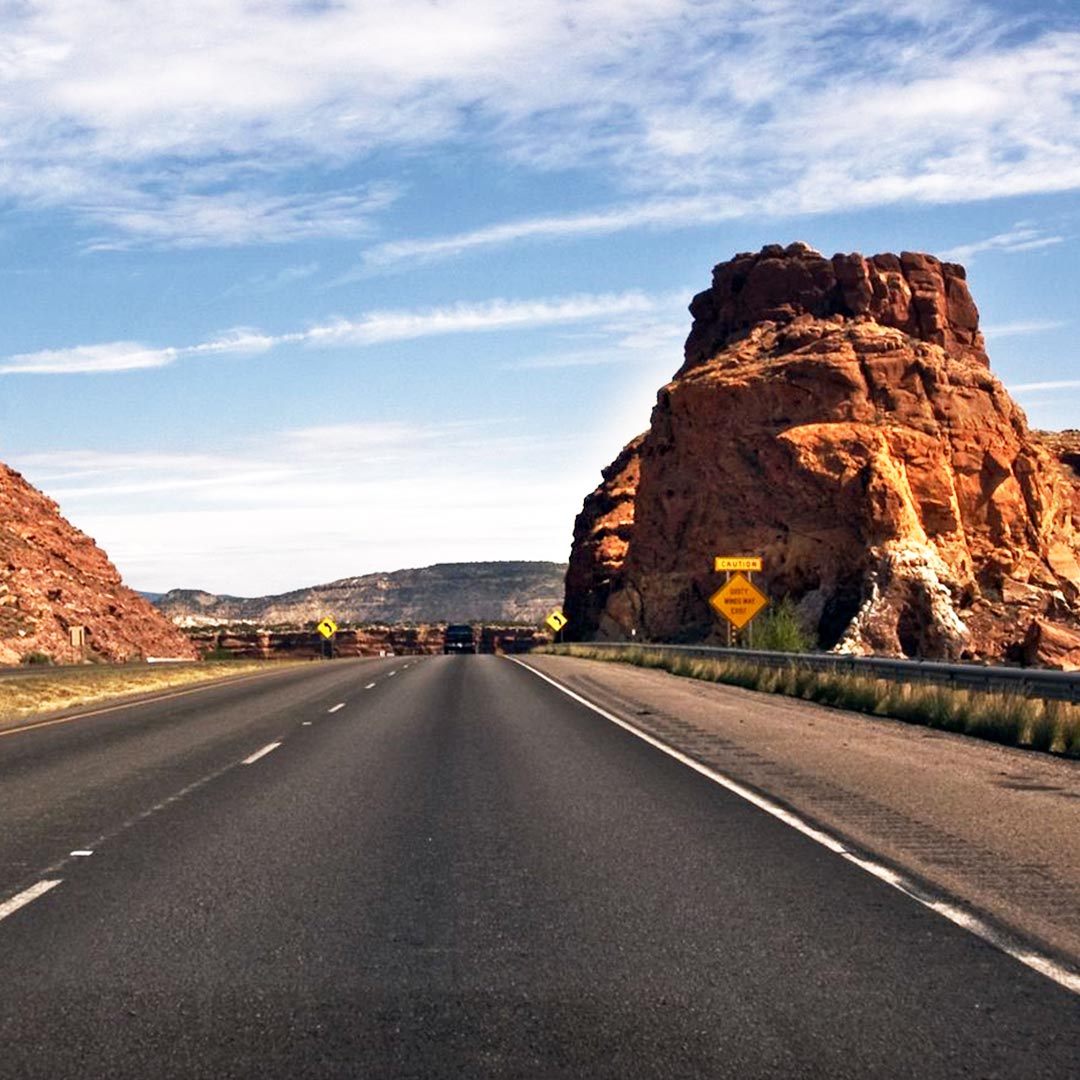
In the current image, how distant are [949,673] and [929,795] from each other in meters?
10.9

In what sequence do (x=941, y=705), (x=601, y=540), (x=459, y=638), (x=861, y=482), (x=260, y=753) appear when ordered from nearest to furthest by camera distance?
(x=260, y=753)
(x=941, y=705)
(x=861, y=482)
(x=601, y=540)
(x=459, y=638)

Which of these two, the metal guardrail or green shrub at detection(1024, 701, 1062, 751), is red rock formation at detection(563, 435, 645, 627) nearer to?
the metal guardrail

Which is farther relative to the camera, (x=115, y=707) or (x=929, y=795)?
(x=115, y=707)

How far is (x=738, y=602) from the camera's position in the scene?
35.5 metres

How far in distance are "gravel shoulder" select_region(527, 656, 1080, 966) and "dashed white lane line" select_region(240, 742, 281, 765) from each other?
505cm

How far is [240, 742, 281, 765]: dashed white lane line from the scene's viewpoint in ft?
49.7

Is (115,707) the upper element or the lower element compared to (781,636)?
A: lower

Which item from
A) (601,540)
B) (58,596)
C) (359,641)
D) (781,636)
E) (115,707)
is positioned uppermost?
(601,540)

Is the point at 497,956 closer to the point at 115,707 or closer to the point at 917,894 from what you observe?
the point at 917,894

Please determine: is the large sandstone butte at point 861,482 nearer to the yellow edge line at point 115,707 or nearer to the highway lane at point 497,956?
the yellow edge line at point 115,707

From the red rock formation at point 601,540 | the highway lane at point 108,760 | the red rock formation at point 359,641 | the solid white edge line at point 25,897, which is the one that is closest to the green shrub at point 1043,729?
the highway lane at point 108,760

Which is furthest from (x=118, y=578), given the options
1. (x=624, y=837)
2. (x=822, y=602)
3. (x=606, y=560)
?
(x=624, y=837)

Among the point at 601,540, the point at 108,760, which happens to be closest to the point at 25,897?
the point at 108,760

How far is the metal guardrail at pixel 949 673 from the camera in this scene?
18.6 meters
